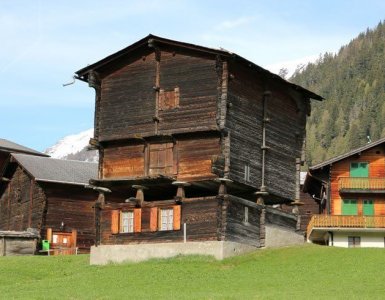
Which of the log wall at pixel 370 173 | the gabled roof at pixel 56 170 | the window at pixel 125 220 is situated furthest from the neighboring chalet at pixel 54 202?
the log wall at pixel 370 173


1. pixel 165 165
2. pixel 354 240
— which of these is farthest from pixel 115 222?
pixel 354 240

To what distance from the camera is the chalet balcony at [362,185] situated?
2584 inches

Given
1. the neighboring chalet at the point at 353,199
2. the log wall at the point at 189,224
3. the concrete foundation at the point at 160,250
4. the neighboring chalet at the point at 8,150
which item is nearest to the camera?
the concrete foundation at the point at 160,250

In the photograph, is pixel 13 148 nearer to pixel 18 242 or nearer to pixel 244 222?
pixel 18 242

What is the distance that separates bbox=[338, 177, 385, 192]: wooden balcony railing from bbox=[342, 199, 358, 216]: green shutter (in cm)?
141

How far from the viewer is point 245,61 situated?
5081 cm

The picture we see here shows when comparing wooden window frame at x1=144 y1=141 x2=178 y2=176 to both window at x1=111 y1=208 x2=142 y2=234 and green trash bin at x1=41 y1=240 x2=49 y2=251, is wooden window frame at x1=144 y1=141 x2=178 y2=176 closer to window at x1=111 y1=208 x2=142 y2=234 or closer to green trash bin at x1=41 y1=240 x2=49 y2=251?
window at x1=111 y1=208 x2=142 y2=234

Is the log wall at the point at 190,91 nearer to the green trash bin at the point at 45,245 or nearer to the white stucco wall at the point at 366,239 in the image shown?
the green trash bin at the point at 45,245

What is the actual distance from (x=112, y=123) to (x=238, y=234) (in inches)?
389

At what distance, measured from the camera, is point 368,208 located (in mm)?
66562

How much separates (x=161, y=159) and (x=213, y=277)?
10.3m

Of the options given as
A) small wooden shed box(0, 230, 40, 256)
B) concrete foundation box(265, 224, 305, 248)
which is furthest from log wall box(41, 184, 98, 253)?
concrete foundation box(265, 224, 305, 248)

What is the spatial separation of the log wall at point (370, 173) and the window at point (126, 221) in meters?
20.9

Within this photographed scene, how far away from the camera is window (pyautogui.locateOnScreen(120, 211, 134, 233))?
51056mm
